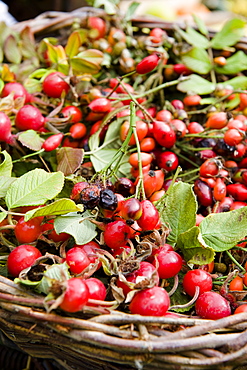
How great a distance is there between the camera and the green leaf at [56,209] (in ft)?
1.80

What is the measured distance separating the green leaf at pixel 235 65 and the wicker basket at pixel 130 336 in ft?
2.20

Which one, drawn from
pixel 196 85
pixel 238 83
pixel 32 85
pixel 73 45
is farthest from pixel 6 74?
pixel 238 83

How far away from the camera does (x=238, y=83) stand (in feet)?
3.10

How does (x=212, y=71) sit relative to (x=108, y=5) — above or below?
below

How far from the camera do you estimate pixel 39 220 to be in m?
0.59

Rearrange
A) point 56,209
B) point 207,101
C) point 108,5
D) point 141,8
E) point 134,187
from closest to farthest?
point 56,209
point 134,187
point 207,101
point 108,5
point 141,8

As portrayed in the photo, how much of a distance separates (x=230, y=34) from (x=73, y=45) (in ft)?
1.35

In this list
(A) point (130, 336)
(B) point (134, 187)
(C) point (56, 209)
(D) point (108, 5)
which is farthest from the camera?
(D) point (108, 5)

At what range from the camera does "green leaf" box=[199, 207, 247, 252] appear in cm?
59

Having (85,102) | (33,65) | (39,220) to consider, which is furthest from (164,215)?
(33,65)

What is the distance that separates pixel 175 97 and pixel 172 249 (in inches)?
20.2

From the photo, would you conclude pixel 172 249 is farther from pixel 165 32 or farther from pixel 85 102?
pixel 165 32

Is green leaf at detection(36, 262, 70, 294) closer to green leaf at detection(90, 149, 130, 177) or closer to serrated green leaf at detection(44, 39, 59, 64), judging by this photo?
green leaf at detection(90, 149, 130, 177)

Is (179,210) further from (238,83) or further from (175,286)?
(238,83)
